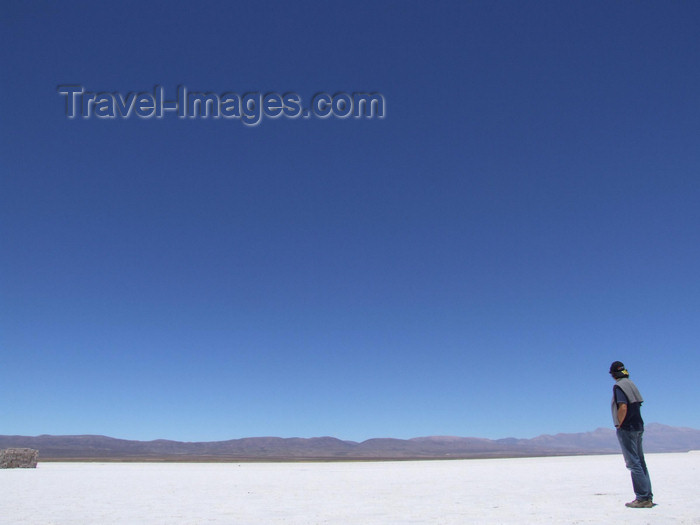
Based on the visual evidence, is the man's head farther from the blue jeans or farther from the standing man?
the blue jeans

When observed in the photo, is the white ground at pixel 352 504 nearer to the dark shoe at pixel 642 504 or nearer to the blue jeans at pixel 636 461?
the dark shoe at pixel 642 504

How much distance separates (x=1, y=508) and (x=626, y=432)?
1136 centimetres

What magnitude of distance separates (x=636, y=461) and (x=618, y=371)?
62.2 inches

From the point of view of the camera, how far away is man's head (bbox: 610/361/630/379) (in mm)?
9570

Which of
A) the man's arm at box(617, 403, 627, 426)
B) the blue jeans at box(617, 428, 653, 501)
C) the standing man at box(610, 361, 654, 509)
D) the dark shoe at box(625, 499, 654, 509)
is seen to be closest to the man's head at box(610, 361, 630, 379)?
the standing man at box(610, 361, 654, 509)

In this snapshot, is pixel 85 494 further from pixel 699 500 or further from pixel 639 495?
pixel 699 500

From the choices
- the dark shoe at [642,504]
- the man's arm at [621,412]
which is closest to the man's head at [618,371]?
the man's arm at [621,412]

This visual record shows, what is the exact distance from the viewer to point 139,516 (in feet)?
27.8

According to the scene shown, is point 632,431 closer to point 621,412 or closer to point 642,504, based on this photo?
point 621,412

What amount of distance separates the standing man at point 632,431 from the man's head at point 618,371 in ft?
0.33

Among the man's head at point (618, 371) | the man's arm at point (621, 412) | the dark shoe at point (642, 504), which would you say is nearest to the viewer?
the dark shoe at point (642, 504)

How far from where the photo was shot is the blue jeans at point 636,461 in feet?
28.5

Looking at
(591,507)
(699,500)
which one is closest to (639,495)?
(591,507)

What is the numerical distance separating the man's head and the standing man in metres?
0.10
